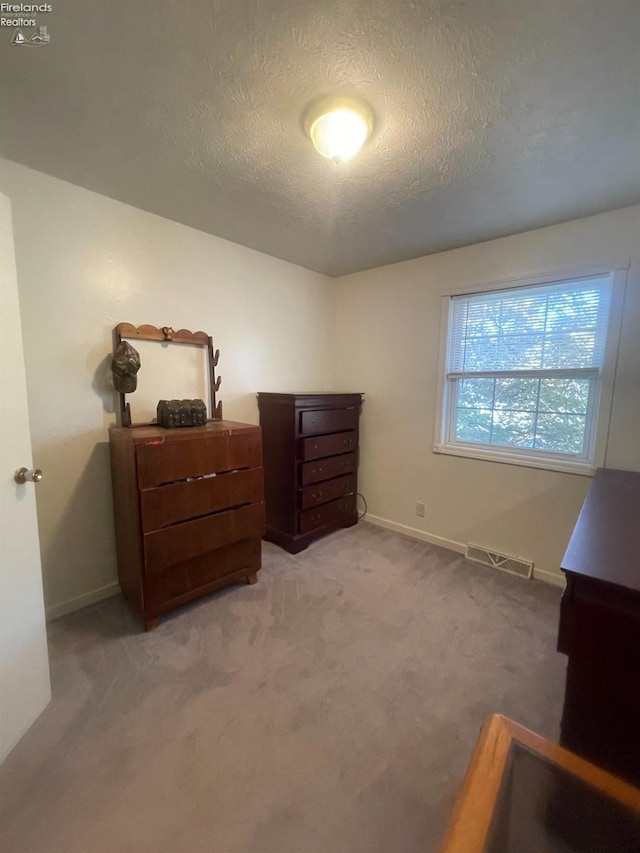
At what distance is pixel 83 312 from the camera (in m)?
1.97

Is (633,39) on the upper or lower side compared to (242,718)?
upper

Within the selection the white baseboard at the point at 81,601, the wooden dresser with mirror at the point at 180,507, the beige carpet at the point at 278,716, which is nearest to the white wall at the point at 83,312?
the white baseboard at the point at 81,601

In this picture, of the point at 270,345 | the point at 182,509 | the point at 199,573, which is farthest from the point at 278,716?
the point at 270,345

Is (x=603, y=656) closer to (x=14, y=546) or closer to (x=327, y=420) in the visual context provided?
A: (x=14, y=546)

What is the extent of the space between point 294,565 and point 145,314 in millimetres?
1968

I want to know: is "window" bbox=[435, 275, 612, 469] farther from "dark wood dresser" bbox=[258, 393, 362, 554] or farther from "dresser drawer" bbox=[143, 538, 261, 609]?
"dresser drawer" bbox=[143, 538, 261, 609]

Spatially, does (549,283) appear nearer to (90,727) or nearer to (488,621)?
(488,621)

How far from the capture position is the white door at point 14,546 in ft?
4.01

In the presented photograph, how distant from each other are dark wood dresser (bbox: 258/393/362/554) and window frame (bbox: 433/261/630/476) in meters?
0.78

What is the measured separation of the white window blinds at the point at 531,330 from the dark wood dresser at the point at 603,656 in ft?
5.41

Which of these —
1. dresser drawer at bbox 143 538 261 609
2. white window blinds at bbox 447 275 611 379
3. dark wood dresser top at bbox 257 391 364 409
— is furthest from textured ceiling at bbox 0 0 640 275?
dresser drawer at bbox 143 538 261 609

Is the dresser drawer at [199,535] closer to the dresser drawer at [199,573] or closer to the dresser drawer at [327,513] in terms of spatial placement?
the dresser drawer at [199,573]

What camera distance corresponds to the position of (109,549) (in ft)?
7.17

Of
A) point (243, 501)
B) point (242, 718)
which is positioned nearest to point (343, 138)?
point (243, 501)
